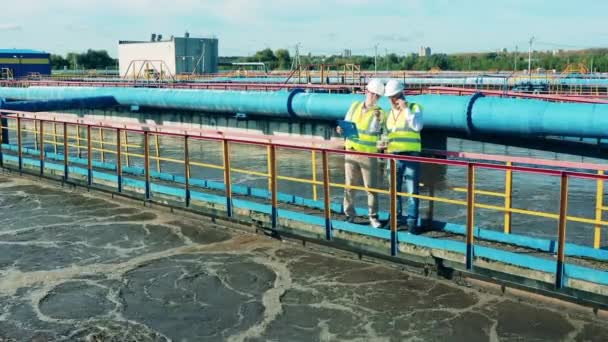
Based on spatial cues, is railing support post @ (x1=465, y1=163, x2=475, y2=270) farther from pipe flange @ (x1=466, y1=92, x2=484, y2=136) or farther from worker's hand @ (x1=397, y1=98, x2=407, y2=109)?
pipe flange @ (x1=466, y1=92, x2=484, y2=136)

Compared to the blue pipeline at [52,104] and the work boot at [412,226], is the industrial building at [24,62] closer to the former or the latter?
the blue pipeline at [52,104]

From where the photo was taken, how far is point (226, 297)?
686cm

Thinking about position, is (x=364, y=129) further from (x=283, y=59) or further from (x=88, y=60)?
(x=88, y=60)

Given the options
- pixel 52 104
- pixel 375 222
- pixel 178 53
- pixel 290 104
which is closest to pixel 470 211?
pixel 375 222

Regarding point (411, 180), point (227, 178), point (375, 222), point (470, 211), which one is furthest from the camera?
point (227, 178)

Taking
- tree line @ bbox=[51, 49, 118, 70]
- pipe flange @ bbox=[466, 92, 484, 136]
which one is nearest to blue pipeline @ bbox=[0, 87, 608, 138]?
pipe flange @ bbox=[466, 92, 484, 136]

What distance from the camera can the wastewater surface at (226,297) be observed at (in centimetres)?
593

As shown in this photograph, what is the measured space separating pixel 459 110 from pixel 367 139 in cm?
669

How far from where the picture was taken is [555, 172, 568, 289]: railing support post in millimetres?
5320

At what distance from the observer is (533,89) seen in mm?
30797

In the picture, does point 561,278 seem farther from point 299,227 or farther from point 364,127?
point 299,227

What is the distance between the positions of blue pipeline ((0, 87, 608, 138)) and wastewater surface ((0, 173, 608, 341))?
19.4 ft

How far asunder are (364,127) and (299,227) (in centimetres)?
160

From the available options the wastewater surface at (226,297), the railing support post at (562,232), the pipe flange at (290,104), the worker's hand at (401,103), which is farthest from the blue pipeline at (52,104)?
the railing support post at (562,232)
